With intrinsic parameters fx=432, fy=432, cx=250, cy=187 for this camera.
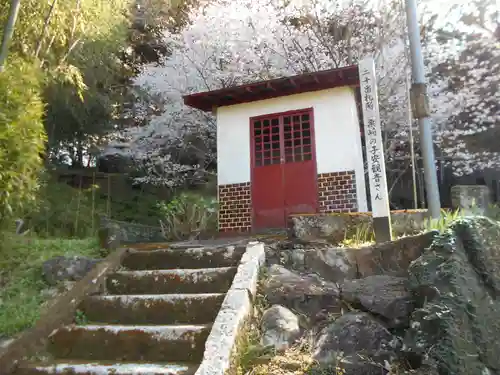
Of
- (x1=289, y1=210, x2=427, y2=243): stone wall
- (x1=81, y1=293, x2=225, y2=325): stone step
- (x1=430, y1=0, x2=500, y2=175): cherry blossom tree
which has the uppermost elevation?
(x1=430, y1=0, x2=500, y2=175): cherry blossom tree

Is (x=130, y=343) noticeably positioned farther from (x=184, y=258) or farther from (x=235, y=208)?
(x=235, y=208)

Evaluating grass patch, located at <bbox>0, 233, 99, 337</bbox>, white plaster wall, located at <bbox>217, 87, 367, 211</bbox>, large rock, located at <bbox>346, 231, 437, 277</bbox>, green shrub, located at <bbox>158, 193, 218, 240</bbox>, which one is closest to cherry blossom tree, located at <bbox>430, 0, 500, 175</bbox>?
white plaster wall, located at <bbox>217, 87, 367, 211</bbox>

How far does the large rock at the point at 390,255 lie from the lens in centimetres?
429

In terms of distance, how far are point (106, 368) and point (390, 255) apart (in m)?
2.89

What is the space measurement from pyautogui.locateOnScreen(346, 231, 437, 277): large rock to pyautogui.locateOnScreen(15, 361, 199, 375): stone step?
208cm

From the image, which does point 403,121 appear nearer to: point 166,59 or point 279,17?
point 279,17

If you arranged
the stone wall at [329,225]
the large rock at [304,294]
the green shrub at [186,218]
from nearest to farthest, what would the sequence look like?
the large rock at [304,294]
the stone wall at [329,225]
the green shrub at [186,218]

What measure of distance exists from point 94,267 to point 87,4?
10.8ft

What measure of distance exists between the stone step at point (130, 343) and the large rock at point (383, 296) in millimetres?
1389

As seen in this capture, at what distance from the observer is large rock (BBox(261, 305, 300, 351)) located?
3.62 m

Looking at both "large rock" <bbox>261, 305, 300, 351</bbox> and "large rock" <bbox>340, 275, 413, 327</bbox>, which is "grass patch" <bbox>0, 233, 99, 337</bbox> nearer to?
"large rock" <bbox>261, 305, 300, 351</bbox>

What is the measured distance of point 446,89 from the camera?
13422 mm

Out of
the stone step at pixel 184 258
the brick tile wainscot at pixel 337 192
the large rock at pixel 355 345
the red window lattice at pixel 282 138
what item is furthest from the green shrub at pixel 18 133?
the brick tile wainscot at pixel 337 192

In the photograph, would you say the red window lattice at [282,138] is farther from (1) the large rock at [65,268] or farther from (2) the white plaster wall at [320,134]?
(1) the large rock at [65,268]
